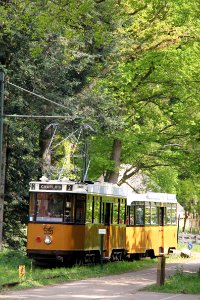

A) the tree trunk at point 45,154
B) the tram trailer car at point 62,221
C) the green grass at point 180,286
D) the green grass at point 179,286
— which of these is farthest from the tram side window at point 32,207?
the tree trunk at point 45,154

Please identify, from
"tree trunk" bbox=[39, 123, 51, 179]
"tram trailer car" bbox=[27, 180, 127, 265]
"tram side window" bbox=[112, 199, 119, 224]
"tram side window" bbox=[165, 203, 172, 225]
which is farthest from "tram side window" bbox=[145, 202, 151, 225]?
"tram trailer car" bbox=[27, 180, 127, 265]

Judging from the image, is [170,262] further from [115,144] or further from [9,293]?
[9,293]

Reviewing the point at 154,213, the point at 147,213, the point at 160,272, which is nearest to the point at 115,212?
the point at 147,213

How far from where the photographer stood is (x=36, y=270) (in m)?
27.0

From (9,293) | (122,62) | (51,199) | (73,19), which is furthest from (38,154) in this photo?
(73,19)

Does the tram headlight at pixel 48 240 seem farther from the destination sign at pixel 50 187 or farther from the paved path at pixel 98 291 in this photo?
the paved path at pixel 98 291

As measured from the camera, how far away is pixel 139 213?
36.4 m

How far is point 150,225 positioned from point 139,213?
4.70 feet

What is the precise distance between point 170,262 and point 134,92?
1155 cm

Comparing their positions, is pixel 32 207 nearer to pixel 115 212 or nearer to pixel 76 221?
pixel 76 221

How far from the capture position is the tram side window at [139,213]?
3609 cm

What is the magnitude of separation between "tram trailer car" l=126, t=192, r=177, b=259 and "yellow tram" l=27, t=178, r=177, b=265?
1.26 ft

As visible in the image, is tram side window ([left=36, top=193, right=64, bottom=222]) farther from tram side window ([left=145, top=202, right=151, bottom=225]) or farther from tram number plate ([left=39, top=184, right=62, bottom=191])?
tram side window ([left=145, top=202, right=151, bottom=225])

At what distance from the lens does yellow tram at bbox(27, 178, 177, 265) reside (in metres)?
28.5
